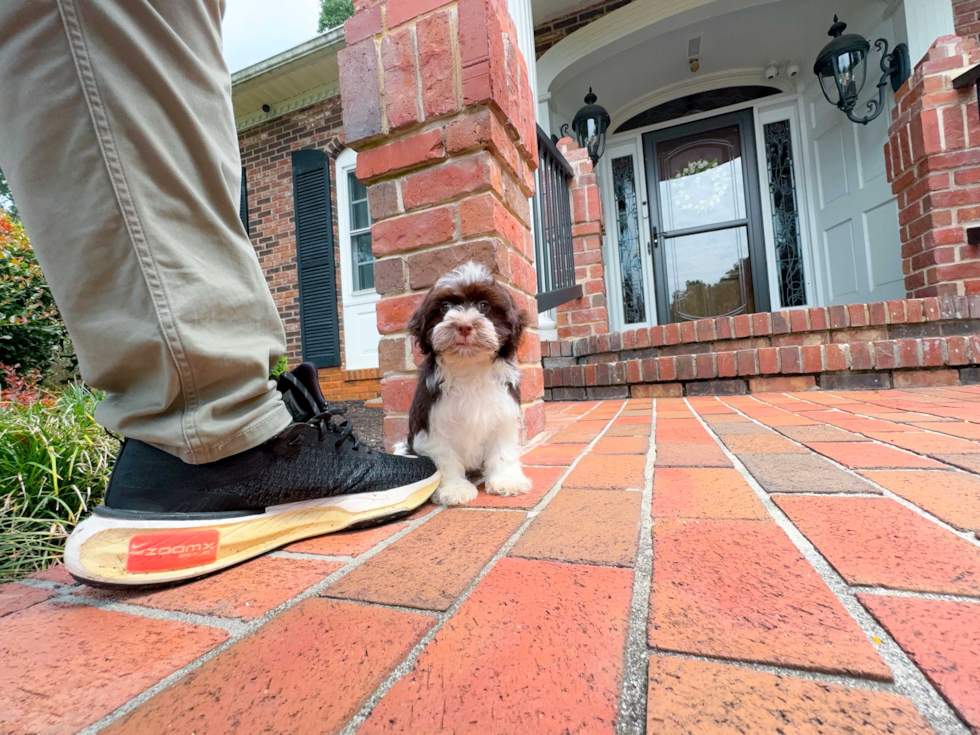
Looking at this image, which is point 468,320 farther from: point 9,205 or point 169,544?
point 9,205

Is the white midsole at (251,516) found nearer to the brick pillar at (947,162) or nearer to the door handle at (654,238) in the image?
the brick pillar at (947,162)

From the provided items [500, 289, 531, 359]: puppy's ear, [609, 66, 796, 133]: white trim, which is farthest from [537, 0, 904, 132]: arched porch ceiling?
[500, 289, 531, 359]: puppy's ear

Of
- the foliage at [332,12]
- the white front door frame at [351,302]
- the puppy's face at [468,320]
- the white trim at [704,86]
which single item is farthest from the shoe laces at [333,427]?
the foliage at [332,12]

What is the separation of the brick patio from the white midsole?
0.25 ft

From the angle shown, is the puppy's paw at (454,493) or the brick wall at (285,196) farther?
the brick wall at (285,196)

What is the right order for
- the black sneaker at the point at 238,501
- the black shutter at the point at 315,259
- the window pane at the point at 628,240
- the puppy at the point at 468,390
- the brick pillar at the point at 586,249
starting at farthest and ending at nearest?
the black shutter at the point at 315,259 → the window pane at the point at 628,240 → the brick pillar at the point at 586,249 → the puppy at the point at 468,390 → the black sneaker at the point at 238,501

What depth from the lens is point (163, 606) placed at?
0.82 meters

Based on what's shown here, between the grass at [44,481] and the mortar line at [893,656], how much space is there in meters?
1.72

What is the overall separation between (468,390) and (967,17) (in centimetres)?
649

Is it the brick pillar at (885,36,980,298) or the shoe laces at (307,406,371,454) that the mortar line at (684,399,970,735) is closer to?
the shoe laces at (307,406,371,454)

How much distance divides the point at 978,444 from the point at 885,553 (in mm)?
1143

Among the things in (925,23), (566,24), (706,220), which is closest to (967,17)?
(925,23)

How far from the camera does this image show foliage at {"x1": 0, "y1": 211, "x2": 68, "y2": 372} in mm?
3625

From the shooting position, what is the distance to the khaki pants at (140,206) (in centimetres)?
76
